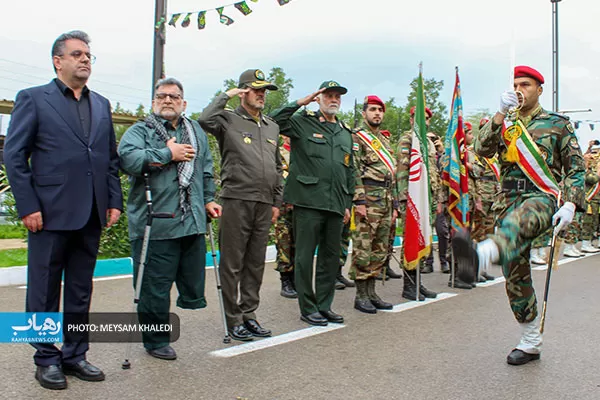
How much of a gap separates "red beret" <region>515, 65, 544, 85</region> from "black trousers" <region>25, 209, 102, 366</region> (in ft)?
10.6

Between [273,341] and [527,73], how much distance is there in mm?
2836

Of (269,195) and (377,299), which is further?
(377,299)

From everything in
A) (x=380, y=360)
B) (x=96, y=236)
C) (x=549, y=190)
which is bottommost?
(x=380, y=360)

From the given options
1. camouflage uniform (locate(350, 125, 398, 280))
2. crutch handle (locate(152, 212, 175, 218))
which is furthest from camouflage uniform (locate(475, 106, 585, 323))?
crutch handle (locate(152, 212, 175, 218))

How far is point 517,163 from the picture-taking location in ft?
15.0

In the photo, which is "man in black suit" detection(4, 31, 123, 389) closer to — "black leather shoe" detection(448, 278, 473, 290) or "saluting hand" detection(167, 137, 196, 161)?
"saluting hand" detection(167, 137, 196, 161)

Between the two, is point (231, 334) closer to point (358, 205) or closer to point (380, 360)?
point (380, 360)

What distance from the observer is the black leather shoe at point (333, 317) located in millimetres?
5580

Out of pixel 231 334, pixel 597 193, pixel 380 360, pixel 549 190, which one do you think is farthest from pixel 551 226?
pixel 597 193

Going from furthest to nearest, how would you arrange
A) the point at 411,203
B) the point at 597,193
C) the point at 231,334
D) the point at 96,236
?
the point at 597,193 < the point at 411,203 < the point at 231,334 < the point at 96,236

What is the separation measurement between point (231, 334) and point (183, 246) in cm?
88

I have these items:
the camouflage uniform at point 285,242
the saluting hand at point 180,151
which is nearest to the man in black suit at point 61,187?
the saluting hand at point 180,151

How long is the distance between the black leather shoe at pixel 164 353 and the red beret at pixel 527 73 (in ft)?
10.8

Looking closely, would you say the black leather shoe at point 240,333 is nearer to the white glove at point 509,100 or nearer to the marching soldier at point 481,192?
the white glove at point 509,100
